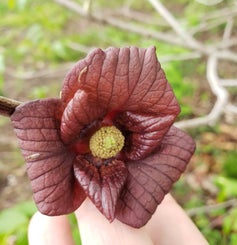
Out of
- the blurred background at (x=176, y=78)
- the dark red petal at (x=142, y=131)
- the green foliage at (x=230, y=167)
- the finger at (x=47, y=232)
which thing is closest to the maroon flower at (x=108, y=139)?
Answer: the dark red petal at (x=142, y=131)

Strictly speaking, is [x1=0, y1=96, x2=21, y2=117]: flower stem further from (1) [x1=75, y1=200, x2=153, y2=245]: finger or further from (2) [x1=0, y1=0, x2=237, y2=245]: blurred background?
(2) [x1=0, y1=0, x2=237, y2=245]: blurred background

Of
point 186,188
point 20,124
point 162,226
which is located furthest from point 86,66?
point 186,188

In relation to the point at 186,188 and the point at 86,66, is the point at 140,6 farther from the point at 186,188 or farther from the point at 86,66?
the point at 86,66

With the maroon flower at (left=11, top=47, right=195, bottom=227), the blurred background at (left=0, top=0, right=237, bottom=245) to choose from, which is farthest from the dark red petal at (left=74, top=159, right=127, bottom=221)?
the blurred background at (left=0, top=0, right=237, bottom=245)

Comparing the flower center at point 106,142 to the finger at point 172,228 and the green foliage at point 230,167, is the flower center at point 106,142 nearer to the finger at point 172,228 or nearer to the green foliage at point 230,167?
the finger at point 172,228

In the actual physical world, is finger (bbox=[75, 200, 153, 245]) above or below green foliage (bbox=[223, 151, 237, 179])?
above

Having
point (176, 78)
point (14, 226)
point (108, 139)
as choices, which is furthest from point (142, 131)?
point (176, 78)

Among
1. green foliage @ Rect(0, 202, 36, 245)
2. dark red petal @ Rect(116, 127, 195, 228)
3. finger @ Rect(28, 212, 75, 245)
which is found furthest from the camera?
green foliage @ Rect(0, 202, 36, 245)

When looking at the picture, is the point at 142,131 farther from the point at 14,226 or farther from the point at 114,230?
the point at 14,226
